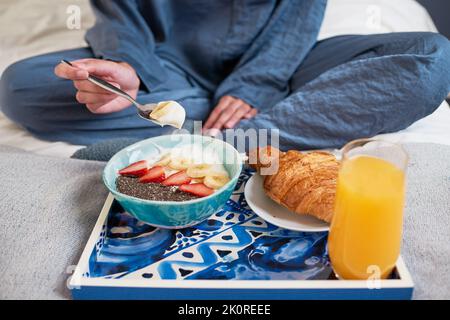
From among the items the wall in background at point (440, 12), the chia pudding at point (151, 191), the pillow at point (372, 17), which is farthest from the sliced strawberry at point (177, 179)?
the wall in background at point (440, 12)

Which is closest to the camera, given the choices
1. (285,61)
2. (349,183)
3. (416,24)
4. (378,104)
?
(349,183)

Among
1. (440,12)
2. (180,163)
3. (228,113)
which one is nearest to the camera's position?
(180,163)

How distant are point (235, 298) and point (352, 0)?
1211 mm

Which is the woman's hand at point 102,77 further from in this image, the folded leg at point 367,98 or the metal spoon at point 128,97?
the folded leg at point 367,98

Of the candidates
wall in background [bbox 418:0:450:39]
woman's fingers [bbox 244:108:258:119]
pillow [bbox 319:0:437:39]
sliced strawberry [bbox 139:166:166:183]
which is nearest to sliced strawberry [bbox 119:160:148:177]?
sliced strawberry [bbox 139:166:166:183]

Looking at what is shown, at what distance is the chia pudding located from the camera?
2.24 ft

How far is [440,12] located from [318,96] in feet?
3.14

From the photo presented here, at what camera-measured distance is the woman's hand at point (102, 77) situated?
32.6 inches

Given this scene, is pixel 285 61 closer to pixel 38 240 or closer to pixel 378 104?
pixel 378 104

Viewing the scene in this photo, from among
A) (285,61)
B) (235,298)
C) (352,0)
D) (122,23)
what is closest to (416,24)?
(352,0)

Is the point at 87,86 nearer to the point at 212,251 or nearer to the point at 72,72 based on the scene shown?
the point at 72,72

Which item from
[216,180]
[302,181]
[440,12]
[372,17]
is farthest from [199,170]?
[440,12]

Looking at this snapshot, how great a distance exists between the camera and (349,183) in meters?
0.56

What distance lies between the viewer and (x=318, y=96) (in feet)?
3.23
